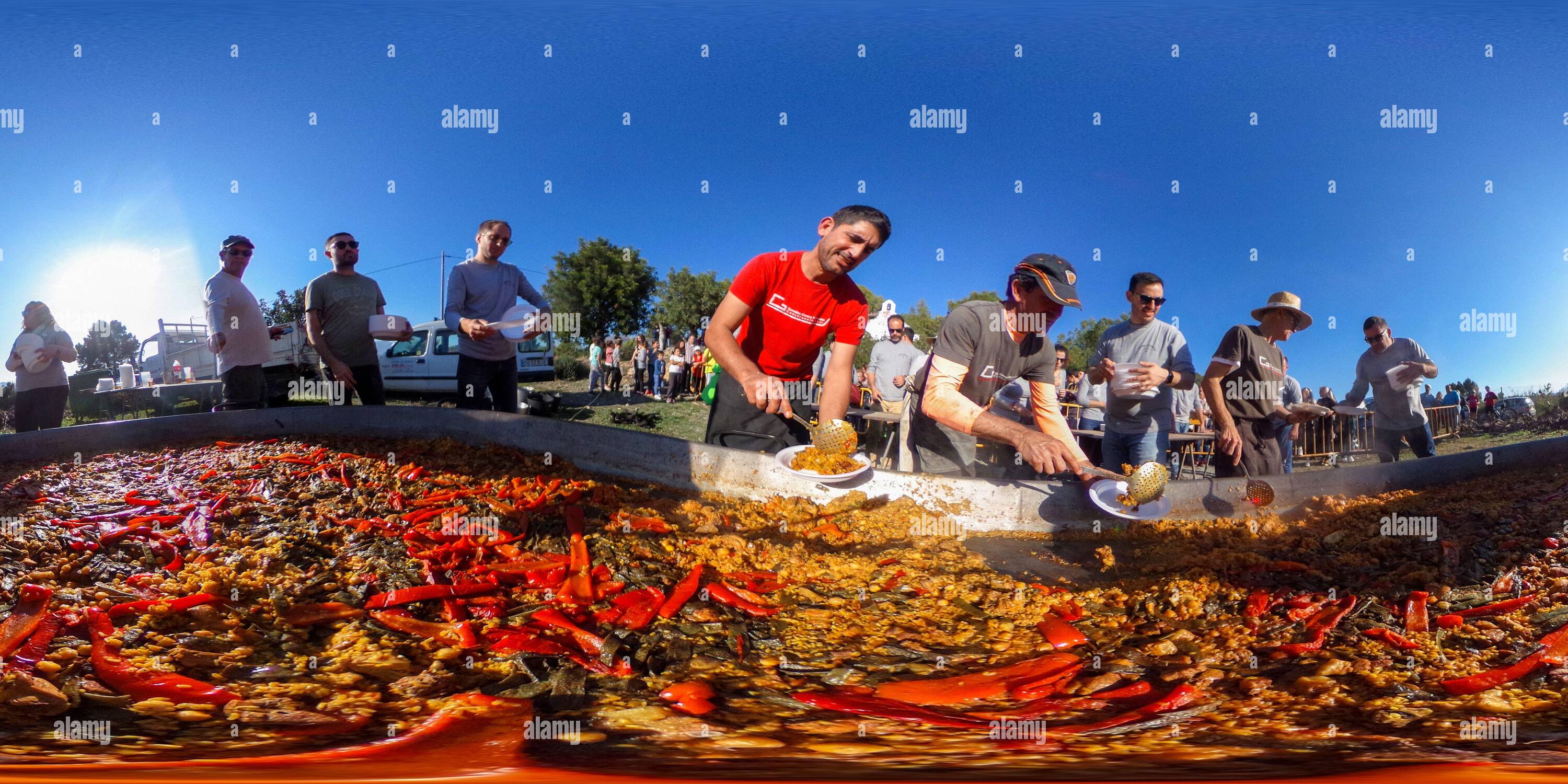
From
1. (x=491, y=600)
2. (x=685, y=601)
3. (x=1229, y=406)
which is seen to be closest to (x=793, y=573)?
(x=685, y=601)

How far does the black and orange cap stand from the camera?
3.60m

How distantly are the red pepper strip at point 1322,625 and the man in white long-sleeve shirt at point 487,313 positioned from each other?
4106 millimetres

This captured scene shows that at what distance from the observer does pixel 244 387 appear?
4.81 meters

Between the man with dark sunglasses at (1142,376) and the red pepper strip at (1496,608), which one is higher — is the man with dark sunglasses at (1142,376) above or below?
Result: above

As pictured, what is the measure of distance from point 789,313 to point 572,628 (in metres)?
2.27

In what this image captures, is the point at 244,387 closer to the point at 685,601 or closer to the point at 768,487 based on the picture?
the point at 768,487

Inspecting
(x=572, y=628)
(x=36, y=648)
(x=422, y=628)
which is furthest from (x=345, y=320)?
(x=572, y=628)

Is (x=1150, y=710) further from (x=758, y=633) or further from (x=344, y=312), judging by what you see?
(x=344, y=312)

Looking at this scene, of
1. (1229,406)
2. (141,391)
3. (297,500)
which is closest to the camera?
(297,500)

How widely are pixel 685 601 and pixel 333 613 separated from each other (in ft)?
3.01

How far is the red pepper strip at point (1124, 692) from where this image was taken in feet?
5.10

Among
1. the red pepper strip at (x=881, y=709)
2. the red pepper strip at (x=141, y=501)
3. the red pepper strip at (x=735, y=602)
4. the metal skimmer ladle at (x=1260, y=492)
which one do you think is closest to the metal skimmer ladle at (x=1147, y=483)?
the metal skimmer ladle at (x=1260, y=492)

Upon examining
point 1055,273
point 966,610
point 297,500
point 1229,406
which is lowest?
point 966,610

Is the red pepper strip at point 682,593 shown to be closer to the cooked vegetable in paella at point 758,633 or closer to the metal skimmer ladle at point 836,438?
the cooked vegetable in paella at point 758,633
